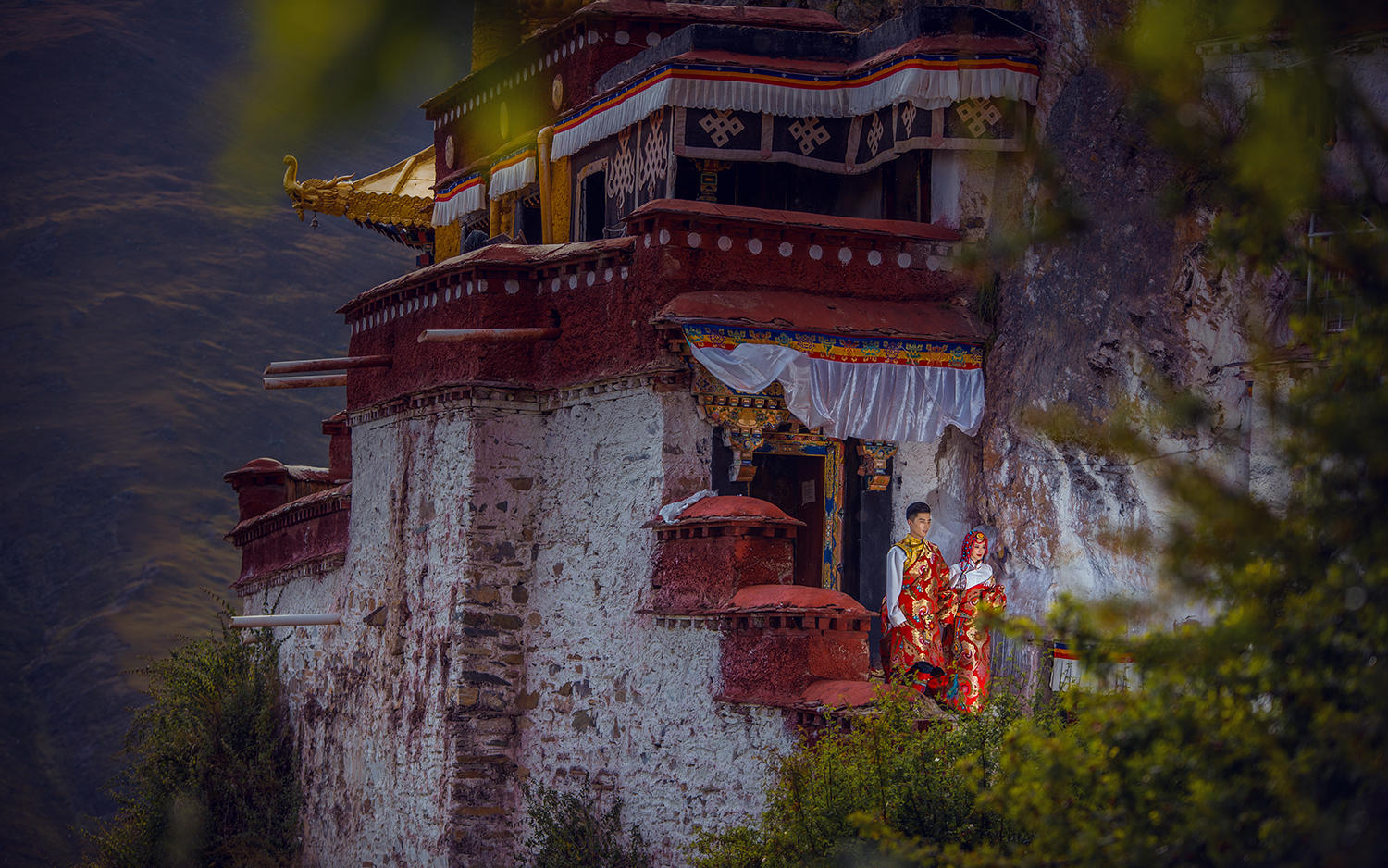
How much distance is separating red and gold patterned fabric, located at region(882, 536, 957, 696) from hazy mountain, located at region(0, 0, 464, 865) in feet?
74.2

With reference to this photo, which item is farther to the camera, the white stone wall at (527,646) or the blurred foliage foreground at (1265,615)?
the white stone wall at (527,646)

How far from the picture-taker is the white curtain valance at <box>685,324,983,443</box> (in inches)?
444

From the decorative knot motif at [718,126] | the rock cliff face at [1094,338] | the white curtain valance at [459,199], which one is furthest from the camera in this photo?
the white curtain valance at [459,199]

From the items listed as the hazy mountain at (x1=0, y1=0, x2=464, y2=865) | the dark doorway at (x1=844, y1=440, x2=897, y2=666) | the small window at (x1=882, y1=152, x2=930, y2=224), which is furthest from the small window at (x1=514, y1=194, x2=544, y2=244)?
the hazy mountain at (x1=0, y1=0, x2=464, y2=865)

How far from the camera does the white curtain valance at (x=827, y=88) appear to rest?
11.8m

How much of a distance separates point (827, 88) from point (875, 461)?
9.59ft

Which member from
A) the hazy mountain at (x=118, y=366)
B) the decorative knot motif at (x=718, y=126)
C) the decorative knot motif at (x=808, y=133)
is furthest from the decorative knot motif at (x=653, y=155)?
the hazy mountain at (x=118, y=366)

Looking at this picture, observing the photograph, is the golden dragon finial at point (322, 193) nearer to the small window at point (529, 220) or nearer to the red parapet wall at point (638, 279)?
the small window at point (529, 220)

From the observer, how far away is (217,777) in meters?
15.3

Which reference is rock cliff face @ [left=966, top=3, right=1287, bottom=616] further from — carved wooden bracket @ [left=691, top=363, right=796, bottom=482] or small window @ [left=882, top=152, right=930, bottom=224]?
carved wooden bracket @ [left=691, top=363, right=796, bottom=482]

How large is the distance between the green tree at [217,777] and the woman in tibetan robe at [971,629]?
7.23m

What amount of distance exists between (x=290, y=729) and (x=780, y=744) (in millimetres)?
7312

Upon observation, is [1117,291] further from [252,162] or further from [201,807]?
[201,807]

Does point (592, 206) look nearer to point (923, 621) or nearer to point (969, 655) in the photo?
point (923, 621)
